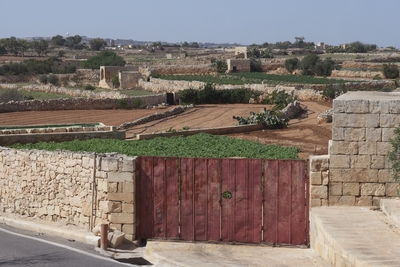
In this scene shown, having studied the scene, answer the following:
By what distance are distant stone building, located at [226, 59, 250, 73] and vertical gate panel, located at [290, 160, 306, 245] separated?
221 feet

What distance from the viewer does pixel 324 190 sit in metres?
13.0

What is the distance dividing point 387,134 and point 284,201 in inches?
87.7

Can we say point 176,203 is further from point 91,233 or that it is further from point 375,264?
point 375,264

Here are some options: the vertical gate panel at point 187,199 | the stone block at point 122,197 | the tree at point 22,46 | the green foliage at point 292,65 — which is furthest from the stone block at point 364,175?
the tree at point 22,46

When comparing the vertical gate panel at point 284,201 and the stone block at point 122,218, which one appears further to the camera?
the stone block at point 122,218

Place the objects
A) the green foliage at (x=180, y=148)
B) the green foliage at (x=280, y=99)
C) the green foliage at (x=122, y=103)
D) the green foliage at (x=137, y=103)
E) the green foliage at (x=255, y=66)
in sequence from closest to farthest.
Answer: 1. the green foliage at (x=180, y=148)
2. the green foliage at (x=280, y=99)
3. the green foliage at (x=122, y=103)
4. the green foliage at (x=137, y=103)
5. the green foliage at (x=255, y=66)

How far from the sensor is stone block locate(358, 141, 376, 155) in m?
12.9

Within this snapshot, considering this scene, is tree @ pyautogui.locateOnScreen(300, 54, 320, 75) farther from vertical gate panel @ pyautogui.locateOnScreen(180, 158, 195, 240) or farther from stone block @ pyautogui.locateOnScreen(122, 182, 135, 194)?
stone block @ pyautogui.locateOnScreen(122, 182, 135, 194)

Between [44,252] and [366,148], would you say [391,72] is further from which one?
[44,252]

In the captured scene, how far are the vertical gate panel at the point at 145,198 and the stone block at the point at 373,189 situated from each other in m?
3.95

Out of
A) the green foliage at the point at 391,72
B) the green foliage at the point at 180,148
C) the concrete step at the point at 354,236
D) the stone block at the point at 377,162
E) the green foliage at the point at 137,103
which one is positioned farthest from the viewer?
the green foliage at the point at 391,72

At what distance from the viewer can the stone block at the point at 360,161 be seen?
13.0 m

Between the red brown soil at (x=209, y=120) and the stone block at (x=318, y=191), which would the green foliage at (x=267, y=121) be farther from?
the stone block at (x=318, y=191)

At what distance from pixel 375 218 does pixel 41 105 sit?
3177 cm
